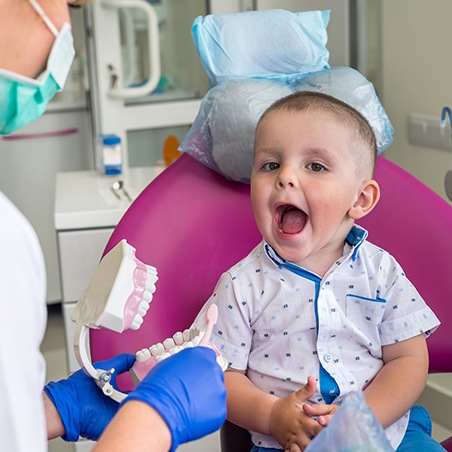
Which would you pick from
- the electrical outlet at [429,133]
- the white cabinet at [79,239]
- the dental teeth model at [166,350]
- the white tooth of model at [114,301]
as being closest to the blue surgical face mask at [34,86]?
the white tooth of model at [114,301]

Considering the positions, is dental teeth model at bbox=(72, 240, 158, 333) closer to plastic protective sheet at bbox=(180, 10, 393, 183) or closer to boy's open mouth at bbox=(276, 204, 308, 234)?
boy's open mouth at bbox=(276, 204, 308, 234)

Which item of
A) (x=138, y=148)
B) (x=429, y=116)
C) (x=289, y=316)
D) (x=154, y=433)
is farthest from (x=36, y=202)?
(x=154, y=433)

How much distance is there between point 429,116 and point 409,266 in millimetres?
905

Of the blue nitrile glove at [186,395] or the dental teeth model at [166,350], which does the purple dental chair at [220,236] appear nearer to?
the dental teeth model at [166,350]

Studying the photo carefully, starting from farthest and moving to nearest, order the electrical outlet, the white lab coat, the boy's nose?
the electrical outlet
the boy's nose
the white lab coat

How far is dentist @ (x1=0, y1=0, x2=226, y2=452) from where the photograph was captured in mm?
807

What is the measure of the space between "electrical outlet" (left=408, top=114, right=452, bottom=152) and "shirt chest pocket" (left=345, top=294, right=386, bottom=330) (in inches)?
38.4

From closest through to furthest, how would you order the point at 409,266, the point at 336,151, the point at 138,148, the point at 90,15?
the point at 336,151 → the point at 409,266 → the point at 90,15 → the point at 138,148

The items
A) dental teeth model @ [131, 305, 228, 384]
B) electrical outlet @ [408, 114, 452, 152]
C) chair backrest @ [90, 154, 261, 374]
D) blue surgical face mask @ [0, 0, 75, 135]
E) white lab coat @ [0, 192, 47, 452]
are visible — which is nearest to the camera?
white lab coat @ [0, 192, 47, 452]

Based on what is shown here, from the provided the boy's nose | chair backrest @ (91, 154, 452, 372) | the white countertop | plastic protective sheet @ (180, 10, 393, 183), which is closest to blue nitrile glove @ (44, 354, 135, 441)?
chair backrest @ (91, 154, 452, 372)

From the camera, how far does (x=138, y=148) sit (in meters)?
3.18

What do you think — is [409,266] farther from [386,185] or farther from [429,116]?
[429,116]

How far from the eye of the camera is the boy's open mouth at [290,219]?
128cm

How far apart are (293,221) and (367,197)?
0.46ft
